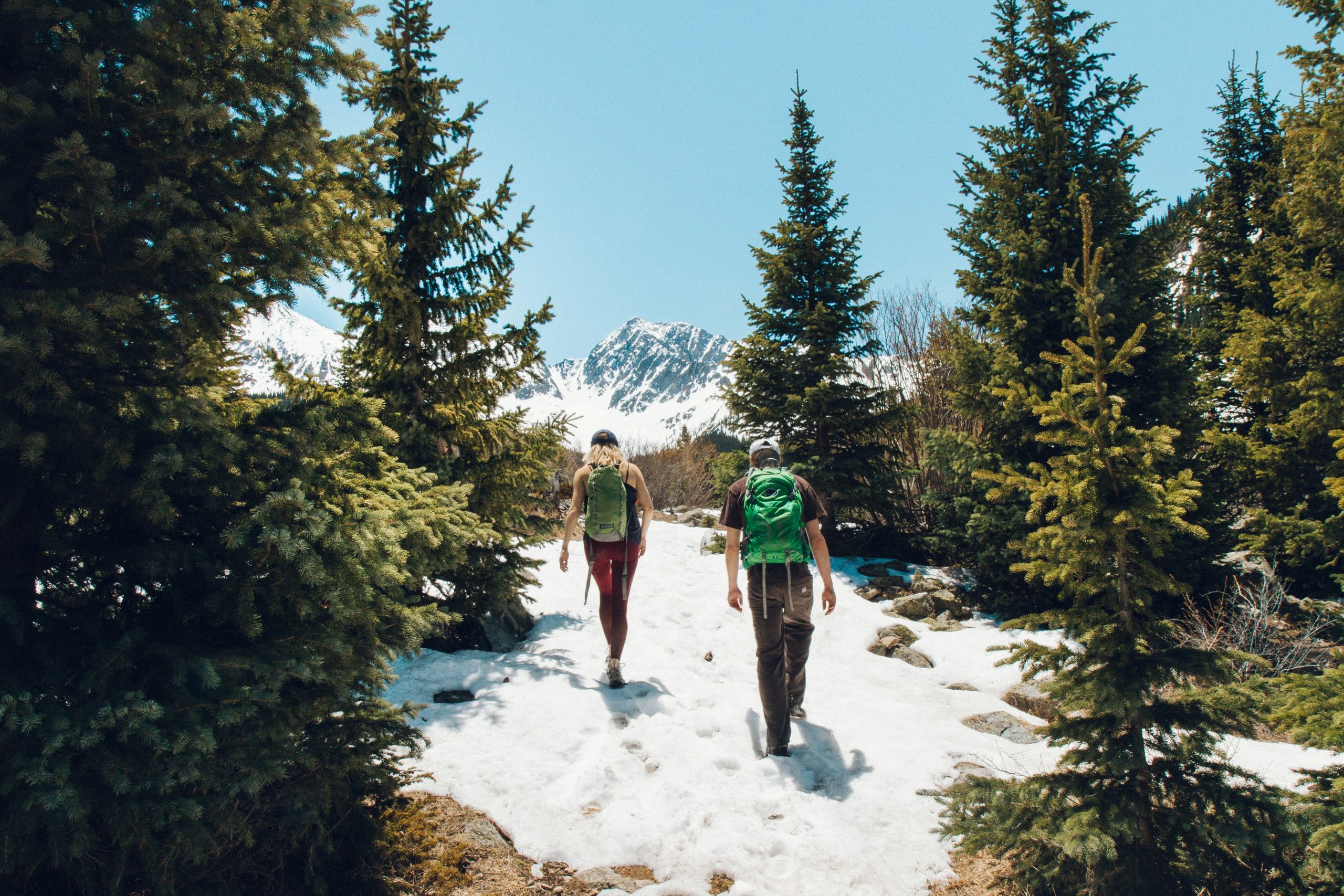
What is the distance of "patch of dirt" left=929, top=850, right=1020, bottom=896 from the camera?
10.2ft

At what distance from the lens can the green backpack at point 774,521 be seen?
445 centimetres

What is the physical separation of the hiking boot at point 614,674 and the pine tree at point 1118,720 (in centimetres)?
308

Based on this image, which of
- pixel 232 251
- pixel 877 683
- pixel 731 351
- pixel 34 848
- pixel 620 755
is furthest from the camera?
pixel 731 351

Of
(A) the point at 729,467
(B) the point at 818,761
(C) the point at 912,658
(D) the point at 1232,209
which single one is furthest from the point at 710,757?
(D) the point at 1232,209

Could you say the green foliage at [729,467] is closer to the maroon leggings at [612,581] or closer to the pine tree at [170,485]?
the maroon leggings at [612,581]

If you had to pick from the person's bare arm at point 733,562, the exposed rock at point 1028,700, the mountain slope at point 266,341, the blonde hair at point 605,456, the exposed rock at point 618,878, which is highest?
the mountain slope at point 266,341

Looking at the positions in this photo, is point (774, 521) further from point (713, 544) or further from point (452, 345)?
point (713, 544)

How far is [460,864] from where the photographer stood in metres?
3.07

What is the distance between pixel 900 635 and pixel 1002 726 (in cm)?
228

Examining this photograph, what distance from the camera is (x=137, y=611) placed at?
8.04 feet

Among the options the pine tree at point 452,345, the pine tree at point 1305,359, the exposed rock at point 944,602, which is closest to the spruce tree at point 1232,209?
the pine tree at point 1305,359

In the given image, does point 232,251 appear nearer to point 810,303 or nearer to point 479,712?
point 479,712

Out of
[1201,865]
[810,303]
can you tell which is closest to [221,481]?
[1201,865]

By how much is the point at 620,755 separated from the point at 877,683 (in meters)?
3.38
